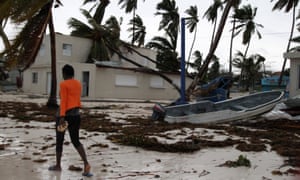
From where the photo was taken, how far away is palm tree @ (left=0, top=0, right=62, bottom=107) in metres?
13.1

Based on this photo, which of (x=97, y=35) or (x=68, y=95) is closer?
(x=68, y=95)

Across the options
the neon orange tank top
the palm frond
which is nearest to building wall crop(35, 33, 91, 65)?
the palm frond

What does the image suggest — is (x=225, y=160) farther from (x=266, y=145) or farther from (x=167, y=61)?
(x=167, y=61)

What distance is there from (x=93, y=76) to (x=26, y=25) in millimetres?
14750

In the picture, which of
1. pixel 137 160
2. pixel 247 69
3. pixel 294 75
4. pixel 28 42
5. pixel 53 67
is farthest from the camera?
pixel 247 69

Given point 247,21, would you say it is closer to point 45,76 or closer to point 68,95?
point 45,76

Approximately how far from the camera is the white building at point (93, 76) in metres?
28.9

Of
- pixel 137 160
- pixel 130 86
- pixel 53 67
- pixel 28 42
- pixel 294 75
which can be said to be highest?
pixel 28 42

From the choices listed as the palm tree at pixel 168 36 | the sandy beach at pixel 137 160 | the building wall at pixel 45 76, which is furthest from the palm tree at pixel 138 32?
the sandy beach at pixel 137 160

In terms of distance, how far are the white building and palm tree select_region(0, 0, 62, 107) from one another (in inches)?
540

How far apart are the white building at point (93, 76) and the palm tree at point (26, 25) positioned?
45.0ft

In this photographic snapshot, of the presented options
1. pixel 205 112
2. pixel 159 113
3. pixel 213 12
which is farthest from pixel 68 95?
pixel 213 12

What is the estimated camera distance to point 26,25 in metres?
14.0

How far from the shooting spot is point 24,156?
20.9 feet
